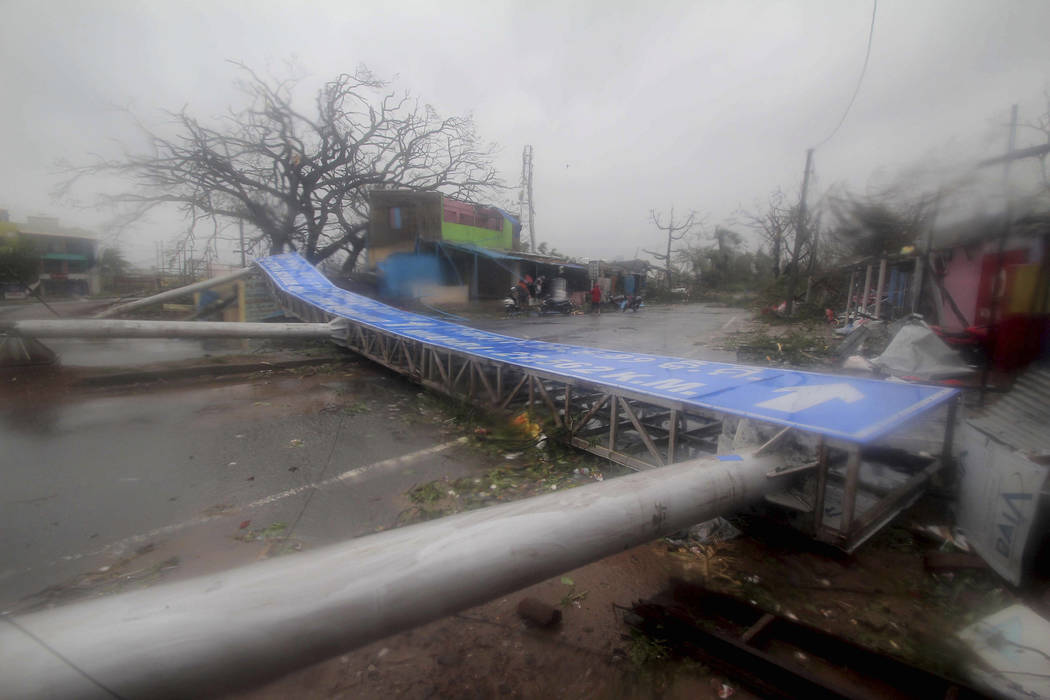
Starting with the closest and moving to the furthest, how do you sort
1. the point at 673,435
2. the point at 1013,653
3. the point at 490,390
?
the point at 1013,653, the point at 673,435, the point at 490,390

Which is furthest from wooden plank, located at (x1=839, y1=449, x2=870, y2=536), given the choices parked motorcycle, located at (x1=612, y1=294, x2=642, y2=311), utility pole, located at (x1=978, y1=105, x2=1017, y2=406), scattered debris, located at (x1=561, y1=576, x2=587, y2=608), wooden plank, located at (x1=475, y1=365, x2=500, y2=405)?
parked motorcycle, located at (x1=612, y1=294, x2=642, y2=311)

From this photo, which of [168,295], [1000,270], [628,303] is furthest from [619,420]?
[628,303]

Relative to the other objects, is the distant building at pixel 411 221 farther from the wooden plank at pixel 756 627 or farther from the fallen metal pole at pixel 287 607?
the fallen metal pole at pixel 287 607

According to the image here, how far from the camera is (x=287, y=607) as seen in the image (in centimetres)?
122

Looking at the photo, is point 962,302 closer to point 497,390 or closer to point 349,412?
point 497,390

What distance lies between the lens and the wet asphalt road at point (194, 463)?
11.8ft

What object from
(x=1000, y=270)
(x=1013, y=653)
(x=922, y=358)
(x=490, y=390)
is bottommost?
(x=1013, y=653)

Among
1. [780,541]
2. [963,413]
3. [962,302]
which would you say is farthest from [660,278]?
[780,541]

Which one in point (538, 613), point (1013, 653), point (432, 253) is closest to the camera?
point (1013, 653)

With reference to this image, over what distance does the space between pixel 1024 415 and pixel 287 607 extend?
22.3ft

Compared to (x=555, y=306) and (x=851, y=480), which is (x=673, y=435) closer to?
(x=851, y=480)

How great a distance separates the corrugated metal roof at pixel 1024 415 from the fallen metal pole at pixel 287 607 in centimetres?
382

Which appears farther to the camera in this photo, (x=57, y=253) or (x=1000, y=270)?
(x=57, y=253)

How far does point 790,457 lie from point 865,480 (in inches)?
78.7
